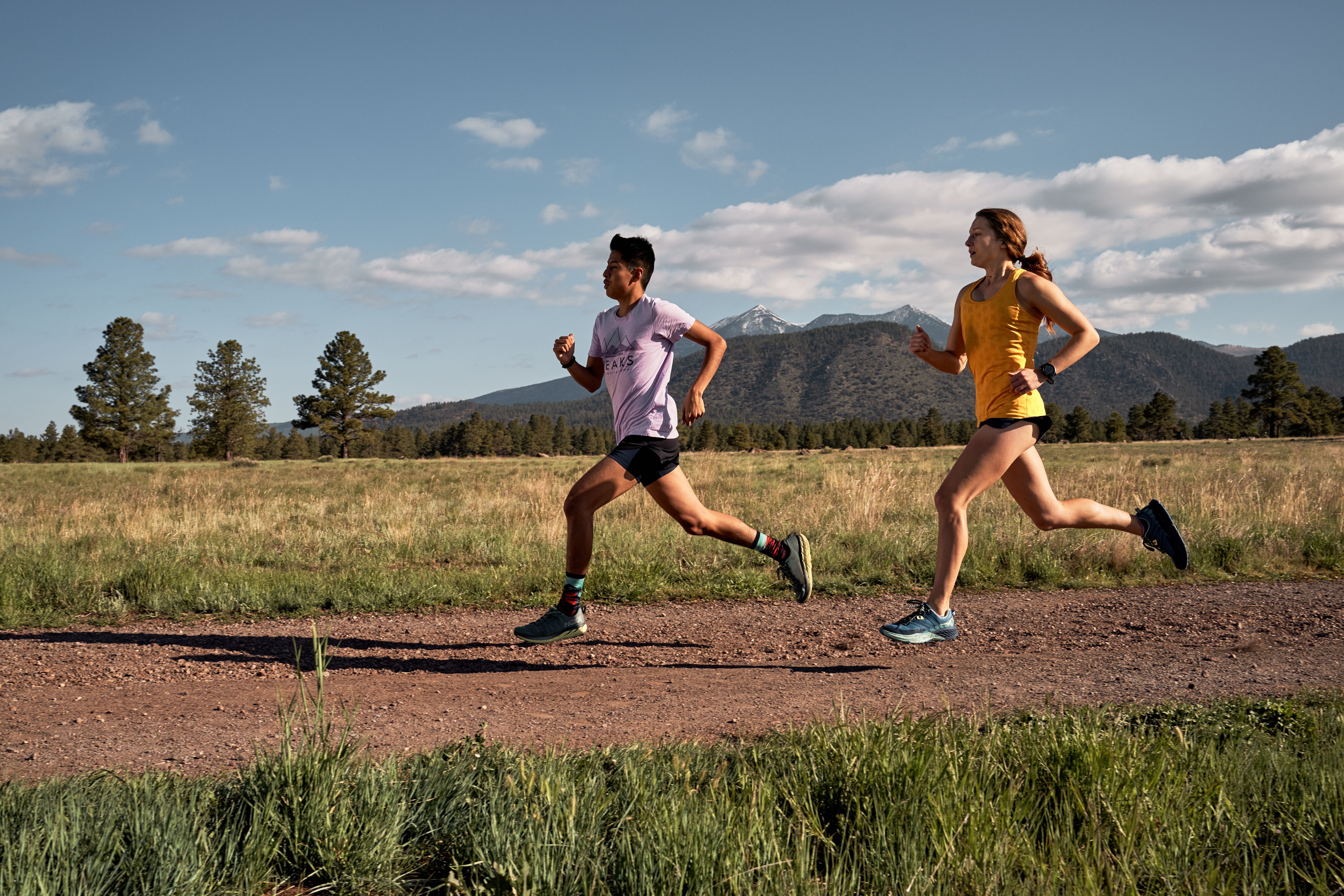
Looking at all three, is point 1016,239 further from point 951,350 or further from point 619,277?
point 619,277

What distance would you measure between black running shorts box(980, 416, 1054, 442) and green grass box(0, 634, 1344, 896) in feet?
7.21

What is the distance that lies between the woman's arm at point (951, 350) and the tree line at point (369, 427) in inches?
2064

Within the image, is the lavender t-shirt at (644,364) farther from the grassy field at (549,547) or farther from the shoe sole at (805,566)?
the grassy field at (549,547)

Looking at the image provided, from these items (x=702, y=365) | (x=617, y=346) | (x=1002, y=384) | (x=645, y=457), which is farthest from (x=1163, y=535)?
(x=617, y=346)

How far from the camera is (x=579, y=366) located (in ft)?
17.4

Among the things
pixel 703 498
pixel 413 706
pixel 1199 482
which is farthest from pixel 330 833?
pixel 1199 482

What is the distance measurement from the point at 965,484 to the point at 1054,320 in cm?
103

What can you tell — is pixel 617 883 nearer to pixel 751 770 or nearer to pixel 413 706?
pixel 751 770

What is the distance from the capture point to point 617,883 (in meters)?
1.82

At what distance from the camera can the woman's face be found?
15.3 feet

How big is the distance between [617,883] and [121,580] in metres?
6.54

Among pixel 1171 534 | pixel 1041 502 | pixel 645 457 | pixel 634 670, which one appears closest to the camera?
pixel 634 670

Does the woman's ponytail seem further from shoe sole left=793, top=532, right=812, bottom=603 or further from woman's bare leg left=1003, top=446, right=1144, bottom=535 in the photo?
shoe sole left=793, top=532, right=812, bottom=603

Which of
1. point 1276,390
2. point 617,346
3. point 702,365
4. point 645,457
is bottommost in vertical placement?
point 645,457
